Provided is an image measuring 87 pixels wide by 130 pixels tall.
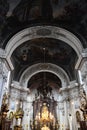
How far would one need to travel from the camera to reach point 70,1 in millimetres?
11828

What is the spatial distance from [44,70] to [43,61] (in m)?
1.48

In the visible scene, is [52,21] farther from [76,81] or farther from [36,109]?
[36,109]

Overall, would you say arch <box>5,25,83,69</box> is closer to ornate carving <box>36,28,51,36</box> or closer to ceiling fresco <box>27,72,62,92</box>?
ornate carving <box>36,28,51,36</box>

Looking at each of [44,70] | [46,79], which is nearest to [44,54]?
[44,70]

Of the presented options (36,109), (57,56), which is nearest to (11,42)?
(57,56)

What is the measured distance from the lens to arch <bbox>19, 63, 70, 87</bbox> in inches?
761

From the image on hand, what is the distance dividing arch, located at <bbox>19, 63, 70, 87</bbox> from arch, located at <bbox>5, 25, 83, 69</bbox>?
5577 millimetres

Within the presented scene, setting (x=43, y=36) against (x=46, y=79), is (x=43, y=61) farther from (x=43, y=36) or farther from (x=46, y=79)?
(x=43, y=36)

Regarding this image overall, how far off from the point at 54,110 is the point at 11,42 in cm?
1213

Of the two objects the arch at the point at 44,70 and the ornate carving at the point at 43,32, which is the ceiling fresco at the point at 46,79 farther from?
the ornate carving at the point at 43,32

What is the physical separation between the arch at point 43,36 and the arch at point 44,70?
5.58 meters

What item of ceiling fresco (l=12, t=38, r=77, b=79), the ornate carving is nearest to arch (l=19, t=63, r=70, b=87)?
ceiling fresco (l=12, t=38, r=77, b=79)

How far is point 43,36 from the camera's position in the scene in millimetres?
15219

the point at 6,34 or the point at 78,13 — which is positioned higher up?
the point at 78,13
